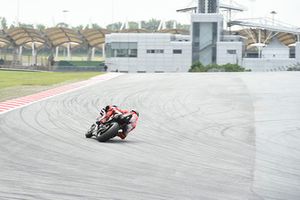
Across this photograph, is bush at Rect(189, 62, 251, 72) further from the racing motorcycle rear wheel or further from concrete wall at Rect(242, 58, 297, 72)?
the racing motorcycle rear wheel

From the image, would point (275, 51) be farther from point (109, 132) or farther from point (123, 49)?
point (109, 132)

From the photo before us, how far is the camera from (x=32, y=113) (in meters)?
22.2

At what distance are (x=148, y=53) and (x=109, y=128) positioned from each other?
325ft

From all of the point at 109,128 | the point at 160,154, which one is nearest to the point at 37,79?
the point at 109,128

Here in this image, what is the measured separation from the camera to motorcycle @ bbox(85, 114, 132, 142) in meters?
15.1

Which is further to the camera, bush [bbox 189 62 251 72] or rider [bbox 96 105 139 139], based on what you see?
bush [bbox 189 62 251 72]

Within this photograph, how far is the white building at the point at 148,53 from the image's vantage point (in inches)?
4405

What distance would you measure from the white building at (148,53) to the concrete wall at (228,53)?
5.58 m

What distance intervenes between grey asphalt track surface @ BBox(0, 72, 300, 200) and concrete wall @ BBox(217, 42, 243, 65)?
8495 centimetres

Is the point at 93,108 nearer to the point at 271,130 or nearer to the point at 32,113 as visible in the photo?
the point at 32,113

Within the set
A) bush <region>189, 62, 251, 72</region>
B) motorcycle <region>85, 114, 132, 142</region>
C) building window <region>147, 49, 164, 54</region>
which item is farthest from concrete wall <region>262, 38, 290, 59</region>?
motorcycle <region>85, 114, 132, 142</region>

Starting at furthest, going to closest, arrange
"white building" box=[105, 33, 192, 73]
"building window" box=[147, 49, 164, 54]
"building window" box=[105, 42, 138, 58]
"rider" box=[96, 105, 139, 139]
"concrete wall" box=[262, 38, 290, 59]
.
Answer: "concrete wall" box=[262, 38, 290, 59]
"building window" box=[105, 42, 138, 58]
"building window" box=[147, 49, 164, 54]
"white building" box=[105, 33, 192, 73]
"rider" box=[96, 105, 139, 139]

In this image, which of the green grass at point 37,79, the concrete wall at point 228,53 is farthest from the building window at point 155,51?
the green grass at point 37,79

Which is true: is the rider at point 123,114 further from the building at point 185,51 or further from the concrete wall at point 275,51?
the concrete wall at point 275,51
